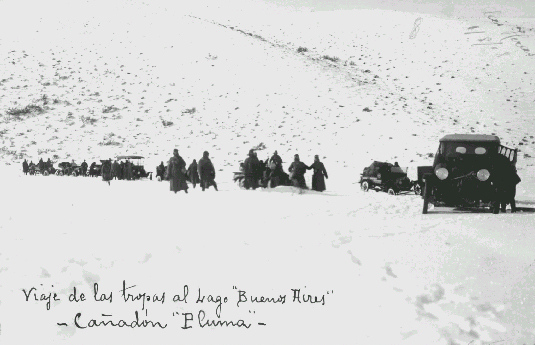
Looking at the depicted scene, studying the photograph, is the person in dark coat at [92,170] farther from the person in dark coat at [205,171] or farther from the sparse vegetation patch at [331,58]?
the sparse vegetation patch at [331,58]

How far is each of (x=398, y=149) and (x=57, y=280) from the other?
35.0 meters

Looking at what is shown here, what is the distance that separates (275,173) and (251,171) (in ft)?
2.86

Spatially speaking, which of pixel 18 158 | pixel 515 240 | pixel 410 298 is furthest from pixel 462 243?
pixel 18 158

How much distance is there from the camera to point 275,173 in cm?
2328

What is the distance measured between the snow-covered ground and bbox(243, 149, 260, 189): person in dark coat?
773 mm

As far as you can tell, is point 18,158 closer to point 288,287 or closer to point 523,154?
point 523,154

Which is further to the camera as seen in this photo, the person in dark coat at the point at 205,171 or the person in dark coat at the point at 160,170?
the person in dark coat at the point at 160,170

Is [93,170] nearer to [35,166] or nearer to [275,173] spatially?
[35,166]

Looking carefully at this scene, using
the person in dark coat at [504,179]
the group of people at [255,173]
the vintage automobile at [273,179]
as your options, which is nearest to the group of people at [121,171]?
the group of people at [255,173]

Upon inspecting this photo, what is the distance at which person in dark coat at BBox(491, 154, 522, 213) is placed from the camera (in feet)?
46.1

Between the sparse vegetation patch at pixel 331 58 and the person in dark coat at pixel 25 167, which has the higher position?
the sparse vegetation patch at pixel 331 58

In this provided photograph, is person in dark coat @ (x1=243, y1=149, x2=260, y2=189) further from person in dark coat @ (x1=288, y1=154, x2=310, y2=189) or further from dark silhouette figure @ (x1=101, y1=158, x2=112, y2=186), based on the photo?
dark silhouette figure @ (x1=101, y1=158, x2=112, y2=186)

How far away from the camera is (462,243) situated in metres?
9.56

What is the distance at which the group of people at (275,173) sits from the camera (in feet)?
75.2
